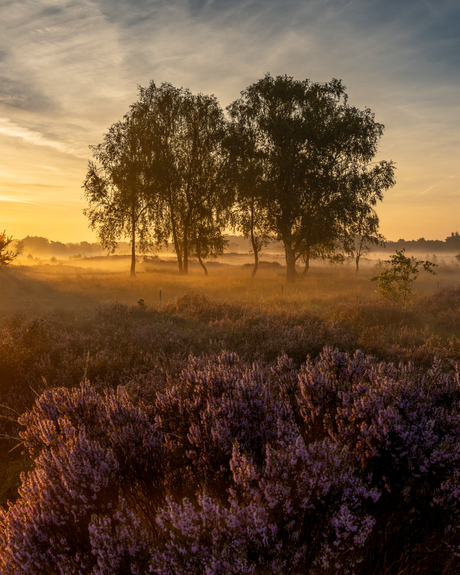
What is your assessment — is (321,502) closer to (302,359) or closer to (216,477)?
(216,477)

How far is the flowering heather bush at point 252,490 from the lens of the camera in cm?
164

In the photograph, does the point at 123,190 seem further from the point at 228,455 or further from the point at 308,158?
the point at 228,455

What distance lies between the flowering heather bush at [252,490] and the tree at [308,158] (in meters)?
20.0

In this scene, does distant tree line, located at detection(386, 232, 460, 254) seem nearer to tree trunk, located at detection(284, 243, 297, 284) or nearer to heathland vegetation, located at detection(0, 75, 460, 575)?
tree trunk, located at detection(284, 243, 297, 284)

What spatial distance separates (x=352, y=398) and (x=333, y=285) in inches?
790

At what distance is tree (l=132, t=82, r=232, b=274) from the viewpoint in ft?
87.4

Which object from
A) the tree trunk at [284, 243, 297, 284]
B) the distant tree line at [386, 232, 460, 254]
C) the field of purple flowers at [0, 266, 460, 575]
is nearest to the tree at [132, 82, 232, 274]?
the tree trunk at [284, 243, 297, 284]

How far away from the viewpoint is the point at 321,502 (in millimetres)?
1749

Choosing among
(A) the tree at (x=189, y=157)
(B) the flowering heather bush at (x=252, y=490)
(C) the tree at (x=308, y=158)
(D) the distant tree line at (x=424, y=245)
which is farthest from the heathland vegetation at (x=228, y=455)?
(D) the distant tree line at (x=424, y=245)

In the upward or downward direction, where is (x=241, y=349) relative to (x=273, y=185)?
downward

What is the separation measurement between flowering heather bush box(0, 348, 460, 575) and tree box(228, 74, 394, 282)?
20019 mm

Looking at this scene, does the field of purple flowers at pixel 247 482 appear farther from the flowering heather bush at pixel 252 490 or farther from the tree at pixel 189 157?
the tree at pixel 189 157

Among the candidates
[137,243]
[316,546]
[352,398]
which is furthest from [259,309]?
[137,243]

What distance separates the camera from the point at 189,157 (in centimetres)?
2761
